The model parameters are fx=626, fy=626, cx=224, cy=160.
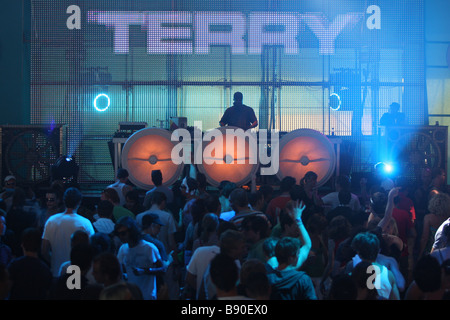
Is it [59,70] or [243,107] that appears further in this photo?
[59,70]

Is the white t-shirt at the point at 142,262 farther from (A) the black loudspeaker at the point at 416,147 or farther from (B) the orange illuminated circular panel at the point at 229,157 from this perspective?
(A) the black loudspeaker at the point at 416,147

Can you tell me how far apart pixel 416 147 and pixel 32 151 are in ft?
20.9

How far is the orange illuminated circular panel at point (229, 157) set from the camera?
9031 mm

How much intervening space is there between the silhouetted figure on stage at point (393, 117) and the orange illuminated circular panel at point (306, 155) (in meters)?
2.12

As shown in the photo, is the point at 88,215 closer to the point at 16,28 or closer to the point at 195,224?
the point at 195,224

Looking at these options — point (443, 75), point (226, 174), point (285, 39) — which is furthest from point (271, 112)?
point (443, 75)

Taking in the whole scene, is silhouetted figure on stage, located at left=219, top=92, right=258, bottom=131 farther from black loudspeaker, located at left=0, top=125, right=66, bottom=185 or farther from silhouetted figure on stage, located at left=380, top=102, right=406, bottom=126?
black loudspeaker, located at left=0, top=125, right=66, bottom=185

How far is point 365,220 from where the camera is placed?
578 centimetres

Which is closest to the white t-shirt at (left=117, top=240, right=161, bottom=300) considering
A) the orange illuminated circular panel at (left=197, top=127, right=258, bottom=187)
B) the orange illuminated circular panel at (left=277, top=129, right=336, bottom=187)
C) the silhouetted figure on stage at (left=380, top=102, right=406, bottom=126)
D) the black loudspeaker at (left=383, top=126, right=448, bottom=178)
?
the orange illuminated circular panel at (left=197, top=127, right=258, bottom=187)

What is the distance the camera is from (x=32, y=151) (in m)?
10.4

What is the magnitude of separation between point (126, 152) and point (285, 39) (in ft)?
13.4

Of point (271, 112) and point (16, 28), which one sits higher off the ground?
point (16, 28)

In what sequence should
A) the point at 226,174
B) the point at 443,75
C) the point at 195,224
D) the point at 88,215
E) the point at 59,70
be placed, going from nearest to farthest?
the point at 195,224, the point at 88,215, the point at 226,174, the point at 59,70, the point at 443,75

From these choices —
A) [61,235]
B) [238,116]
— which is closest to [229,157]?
[238,116]
